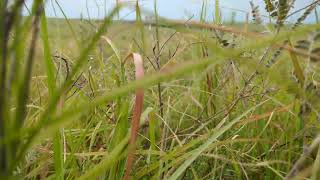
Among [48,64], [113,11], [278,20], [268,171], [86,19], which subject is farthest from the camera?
[86,19]

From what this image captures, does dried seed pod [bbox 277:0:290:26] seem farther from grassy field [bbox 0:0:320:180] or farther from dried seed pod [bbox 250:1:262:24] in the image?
dried seed pod [bbox 250:1:262:24]

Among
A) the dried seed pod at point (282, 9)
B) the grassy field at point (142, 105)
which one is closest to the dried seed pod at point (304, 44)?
the grassy field at point (142, 105)

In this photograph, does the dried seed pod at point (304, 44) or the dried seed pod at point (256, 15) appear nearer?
the dried seed pod at point (304, 44)

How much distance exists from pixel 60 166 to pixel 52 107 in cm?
37

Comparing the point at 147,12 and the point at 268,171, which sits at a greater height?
the point at 147,12

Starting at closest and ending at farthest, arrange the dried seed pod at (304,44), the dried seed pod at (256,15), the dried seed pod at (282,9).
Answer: the dried seed pod at (304,44) → the dried seed pod at (282,9) → the dried seed pod at (256,15)

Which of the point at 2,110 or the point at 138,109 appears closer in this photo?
the point at 2,110

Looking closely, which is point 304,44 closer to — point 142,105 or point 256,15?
point 142,105

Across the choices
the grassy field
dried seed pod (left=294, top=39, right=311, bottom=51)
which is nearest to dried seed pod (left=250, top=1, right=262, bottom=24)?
the grassy field

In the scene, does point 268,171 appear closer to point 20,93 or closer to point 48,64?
point 48,64

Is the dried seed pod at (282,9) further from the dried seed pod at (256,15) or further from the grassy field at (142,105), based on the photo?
the dried seed pod at (256,15)

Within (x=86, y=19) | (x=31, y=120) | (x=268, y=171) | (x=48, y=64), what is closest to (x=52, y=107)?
(x=48, y=64)

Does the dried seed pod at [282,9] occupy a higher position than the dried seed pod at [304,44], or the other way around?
the dried seed pod at [282,9]

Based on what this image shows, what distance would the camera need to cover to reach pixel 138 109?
0.74 m
